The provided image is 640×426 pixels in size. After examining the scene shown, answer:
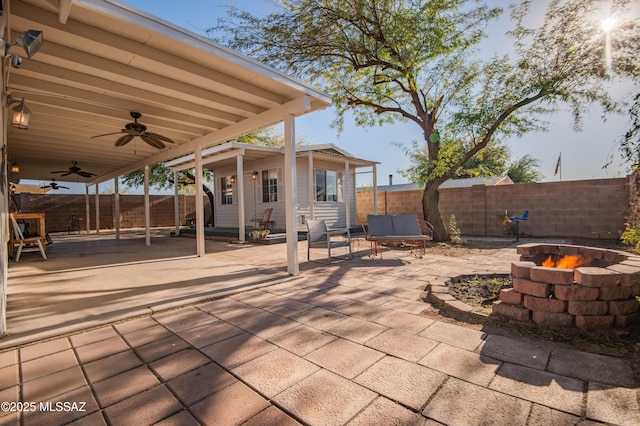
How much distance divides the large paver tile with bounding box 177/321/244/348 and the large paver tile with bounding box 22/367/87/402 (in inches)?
26.1

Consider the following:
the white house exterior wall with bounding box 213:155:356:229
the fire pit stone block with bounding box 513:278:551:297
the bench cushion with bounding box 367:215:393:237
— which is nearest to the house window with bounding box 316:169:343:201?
the white house exterior wall with bounding box 213:155:356:229

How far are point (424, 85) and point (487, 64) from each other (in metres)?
1.47

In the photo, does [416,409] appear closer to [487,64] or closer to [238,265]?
[238,265]

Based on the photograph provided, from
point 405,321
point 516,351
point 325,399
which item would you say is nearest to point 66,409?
point 325,399

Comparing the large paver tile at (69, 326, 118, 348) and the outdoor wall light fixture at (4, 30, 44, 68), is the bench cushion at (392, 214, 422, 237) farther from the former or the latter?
the outdoor wall light fixture at (4, 30, 44, 68)

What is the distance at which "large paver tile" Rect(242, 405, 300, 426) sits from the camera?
138 cm

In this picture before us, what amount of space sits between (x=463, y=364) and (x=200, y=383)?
156 centimetres

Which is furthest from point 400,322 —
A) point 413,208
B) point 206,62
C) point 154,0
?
point 413,208

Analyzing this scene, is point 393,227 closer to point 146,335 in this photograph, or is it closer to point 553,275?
point 553,275

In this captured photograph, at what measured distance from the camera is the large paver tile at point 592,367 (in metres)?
1.67

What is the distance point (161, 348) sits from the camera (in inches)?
85.4

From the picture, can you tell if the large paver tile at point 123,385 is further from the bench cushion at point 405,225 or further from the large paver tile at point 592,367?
the bench cushion at point 405,225

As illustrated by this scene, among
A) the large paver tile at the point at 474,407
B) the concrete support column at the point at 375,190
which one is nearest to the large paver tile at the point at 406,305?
the large paver tile at the point at 474,407

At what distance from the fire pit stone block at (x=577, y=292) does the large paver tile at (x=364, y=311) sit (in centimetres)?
133
